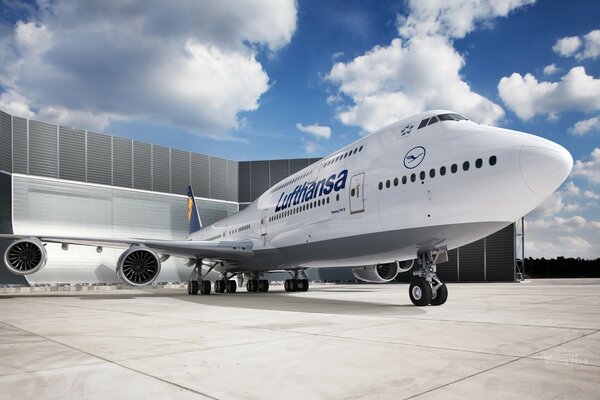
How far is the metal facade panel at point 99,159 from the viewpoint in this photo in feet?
104

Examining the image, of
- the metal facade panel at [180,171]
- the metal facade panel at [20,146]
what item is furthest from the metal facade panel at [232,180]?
the metal facade panel at [20,146]

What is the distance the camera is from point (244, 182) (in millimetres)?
41344

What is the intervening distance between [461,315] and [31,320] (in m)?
8.33

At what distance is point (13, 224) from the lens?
2741 centimetres

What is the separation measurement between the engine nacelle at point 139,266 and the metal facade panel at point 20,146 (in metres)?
17.1

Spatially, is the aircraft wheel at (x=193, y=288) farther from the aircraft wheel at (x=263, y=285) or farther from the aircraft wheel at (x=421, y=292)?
the aircraft wheel at (x=421, y=292)

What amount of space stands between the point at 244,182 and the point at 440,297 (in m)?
31.9

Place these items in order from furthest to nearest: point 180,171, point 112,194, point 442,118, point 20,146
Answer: point 180,171
point 112,194
point 20,146
point 442,118

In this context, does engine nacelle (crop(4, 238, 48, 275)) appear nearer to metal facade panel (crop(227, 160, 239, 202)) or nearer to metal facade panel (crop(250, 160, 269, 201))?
metal facade panel (crop(227, 160, 239, 202))

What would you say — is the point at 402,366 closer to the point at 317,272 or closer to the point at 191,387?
the point at 191,387

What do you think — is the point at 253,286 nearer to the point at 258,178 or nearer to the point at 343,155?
the point at 343,155

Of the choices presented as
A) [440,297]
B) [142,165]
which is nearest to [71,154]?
[142,165]

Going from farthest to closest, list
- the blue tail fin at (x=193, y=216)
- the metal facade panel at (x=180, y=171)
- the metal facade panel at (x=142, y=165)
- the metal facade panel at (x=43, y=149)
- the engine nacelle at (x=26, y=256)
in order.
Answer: the metal facade panel at (x=180, y=171)
the metal facade panel at (x=142, y=165)
the blue tail fin at (x=193, y=216)
the metal facade panel at (x=43, y=149)
the engine nacelle at (x=26, y=256)

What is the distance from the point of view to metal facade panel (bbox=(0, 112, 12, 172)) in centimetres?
2751
